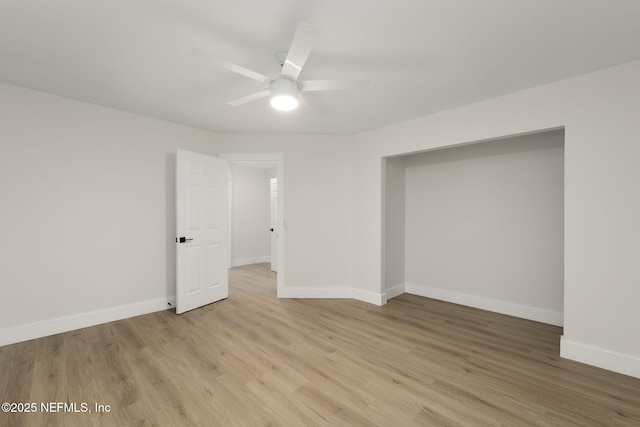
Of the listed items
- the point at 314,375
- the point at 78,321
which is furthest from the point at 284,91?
the point at 78,321

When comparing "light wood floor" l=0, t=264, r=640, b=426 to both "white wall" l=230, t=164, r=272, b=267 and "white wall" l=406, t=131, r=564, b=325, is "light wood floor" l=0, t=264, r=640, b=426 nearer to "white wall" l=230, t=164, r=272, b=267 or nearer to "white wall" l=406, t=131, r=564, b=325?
"white wall" l=406, t=131, r=564, b=325

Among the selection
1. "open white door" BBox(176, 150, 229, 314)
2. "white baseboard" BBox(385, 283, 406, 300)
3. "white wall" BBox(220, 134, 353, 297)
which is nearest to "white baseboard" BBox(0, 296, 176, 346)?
"open white door" BBox(176, 150, 229, 314)

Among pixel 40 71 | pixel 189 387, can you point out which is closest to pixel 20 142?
pixel 40 71

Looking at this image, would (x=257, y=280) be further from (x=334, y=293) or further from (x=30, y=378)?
(x=30, y=378)

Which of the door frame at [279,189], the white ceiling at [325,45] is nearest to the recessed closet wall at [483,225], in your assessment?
the white ceiling at [325,45]

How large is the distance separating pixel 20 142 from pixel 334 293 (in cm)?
416

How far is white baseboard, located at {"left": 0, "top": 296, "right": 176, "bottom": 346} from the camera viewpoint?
268 centimetres

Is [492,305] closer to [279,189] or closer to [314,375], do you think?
[314,375]

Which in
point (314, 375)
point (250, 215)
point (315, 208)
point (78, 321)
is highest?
point (315, 208)

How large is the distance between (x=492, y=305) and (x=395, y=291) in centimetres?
134

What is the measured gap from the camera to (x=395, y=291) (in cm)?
438

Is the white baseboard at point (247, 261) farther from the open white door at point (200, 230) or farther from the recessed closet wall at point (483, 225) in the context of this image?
the recessed closet wall at point (483, 225)

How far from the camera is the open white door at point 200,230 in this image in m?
3.56

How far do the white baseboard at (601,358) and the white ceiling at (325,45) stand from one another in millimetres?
2471
